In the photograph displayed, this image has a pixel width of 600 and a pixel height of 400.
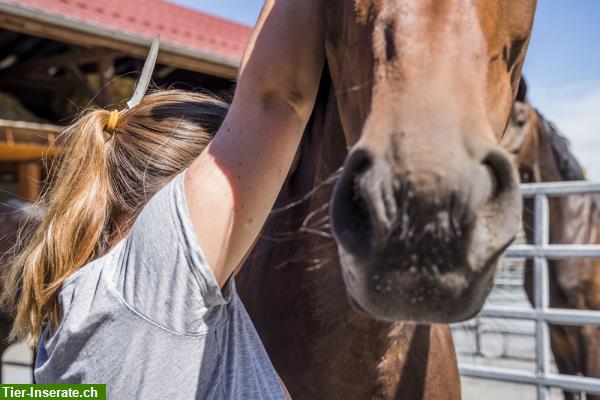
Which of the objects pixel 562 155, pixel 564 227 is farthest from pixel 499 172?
pixel 562 155

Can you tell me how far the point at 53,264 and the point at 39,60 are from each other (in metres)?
6.35

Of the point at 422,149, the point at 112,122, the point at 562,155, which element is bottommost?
the point at 422,149

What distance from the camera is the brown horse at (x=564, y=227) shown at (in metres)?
3.91

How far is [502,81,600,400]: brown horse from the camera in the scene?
391 cm

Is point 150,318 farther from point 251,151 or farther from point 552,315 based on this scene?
point 552,315

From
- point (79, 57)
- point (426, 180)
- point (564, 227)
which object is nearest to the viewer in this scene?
point (426, 180)

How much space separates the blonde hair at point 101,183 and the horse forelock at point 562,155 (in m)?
3.71

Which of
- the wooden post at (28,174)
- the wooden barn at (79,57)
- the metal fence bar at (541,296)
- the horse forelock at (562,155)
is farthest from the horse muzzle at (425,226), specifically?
the wooden post at (28,174)

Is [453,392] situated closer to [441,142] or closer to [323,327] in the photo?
[323,327]

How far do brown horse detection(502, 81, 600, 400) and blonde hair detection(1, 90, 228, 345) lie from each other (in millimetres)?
3120

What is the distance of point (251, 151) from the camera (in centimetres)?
93

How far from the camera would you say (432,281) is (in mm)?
825

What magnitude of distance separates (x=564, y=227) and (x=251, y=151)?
12.6 ft

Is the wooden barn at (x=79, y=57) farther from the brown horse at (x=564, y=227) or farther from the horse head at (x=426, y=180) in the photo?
the horse head at (x=426, y=180)
